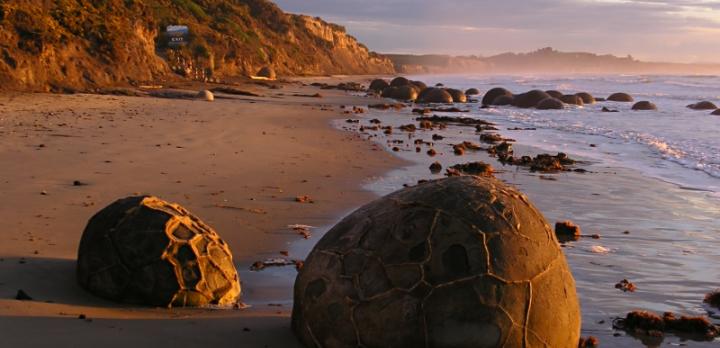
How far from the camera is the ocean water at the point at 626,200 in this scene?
5832 millimetres

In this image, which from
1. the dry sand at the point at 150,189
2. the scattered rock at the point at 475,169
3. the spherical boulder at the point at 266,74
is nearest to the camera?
the dry sand at the point at 150,189

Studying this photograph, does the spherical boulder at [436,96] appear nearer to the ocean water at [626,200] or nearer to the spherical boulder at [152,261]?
the ocean water at [626,200]

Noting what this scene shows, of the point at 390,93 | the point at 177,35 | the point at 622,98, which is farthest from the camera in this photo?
the point at 177,35

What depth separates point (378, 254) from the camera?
3732 mm

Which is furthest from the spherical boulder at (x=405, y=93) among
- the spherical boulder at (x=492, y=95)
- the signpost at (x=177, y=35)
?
the signpost at (x=177, y=35)

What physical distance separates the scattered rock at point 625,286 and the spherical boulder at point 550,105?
89.5 feet

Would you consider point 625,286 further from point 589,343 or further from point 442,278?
point 442,278

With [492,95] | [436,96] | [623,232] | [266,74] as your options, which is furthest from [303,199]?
[266,74]

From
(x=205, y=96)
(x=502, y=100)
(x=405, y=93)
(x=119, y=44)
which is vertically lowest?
(x=405, y=93)

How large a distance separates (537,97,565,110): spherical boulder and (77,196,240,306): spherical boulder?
28985mm

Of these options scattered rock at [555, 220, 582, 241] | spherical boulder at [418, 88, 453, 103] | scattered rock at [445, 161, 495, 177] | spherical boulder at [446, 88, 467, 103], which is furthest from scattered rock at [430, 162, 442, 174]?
spherical boulder at [446, 88, 467, 103]

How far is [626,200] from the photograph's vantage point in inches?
404

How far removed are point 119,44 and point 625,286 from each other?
1166 inches

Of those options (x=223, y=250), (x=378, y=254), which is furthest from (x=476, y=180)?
(x=223, y=250)
